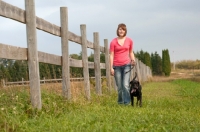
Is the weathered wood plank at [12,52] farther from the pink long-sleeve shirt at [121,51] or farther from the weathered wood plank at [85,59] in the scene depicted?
the weathered wood plank at [85,59]

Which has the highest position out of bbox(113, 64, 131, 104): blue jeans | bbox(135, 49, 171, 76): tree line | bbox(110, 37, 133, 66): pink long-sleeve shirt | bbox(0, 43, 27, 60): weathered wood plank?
bbox(135, 49, 171, 76): tree line

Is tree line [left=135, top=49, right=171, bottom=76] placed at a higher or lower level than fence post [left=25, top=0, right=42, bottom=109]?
higher

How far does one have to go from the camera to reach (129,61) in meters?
10.0

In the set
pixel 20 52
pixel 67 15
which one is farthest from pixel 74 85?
pixel 20 52

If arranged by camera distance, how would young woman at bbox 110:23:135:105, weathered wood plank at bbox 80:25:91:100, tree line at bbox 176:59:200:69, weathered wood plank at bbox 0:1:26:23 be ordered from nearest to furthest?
weathered wood plank at bbox 0:1:26:23 < young woman at bbox 110:23:135:105 < weathered wood plank at bbox 80:25:91:100 < tree line at bbox 176:59:200:69

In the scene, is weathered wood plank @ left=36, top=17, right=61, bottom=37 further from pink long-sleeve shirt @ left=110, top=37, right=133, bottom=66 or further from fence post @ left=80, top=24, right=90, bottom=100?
fence post @ left=80, top=24, right=90, bottom=100

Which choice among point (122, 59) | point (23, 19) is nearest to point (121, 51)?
point (122, 59)

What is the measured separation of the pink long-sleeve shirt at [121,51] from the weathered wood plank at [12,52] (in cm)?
361

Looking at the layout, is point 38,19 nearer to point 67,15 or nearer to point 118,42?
point 67,15

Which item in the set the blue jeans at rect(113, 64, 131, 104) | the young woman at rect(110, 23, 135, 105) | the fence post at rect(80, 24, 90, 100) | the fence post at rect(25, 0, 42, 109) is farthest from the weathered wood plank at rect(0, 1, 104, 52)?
the blue jeans at rect(113, 64, 131, 104)

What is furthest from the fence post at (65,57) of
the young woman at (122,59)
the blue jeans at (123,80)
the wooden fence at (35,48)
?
the blue jeans at (123,80)

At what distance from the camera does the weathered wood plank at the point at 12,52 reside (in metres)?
5.89

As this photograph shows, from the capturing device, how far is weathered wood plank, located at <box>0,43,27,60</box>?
19.3ft

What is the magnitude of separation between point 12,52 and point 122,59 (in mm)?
4200
